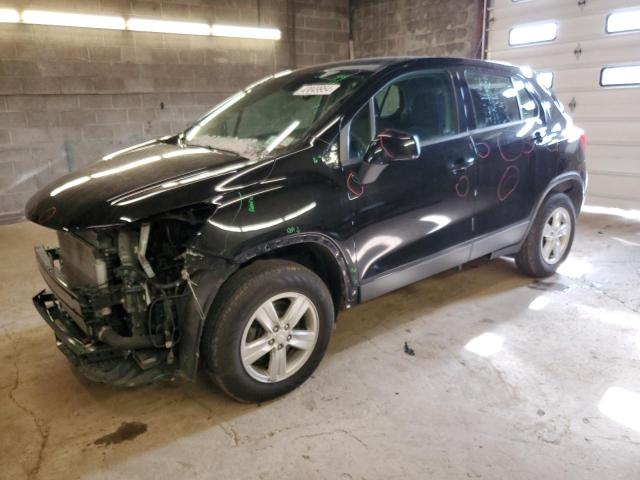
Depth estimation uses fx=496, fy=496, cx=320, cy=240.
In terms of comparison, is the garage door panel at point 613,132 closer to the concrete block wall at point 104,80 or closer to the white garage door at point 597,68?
the white garage door at point 597,68

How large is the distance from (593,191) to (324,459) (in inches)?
229

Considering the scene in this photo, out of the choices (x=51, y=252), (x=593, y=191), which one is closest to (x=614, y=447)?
(x=51, y=252)

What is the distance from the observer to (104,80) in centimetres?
683

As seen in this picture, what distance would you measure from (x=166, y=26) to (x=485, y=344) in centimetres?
638

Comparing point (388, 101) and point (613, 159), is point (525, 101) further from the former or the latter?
point (613, 159)

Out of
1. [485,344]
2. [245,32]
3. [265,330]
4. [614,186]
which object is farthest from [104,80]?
[614,186]

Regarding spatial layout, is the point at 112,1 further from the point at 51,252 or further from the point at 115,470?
the point at 115,470

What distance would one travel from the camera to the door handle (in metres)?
3.08

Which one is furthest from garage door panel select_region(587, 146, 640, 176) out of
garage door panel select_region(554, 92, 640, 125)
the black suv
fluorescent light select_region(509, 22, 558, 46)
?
the black suv

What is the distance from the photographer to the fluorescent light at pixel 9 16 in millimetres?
6000

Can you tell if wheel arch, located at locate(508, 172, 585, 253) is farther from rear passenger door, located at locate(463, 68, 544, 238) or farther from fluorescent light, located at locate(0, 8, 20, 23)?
fluorescent light, located at locate(0, 8, 20, 23)

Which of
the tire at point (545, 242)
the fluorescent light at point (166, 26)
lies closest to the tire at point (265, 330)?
the tire at point (545, 242)

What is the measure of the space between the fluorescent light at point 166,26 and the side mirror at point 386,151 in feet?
18.6

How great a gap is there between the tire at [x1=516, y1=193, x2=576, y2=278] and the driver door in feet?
2.90
